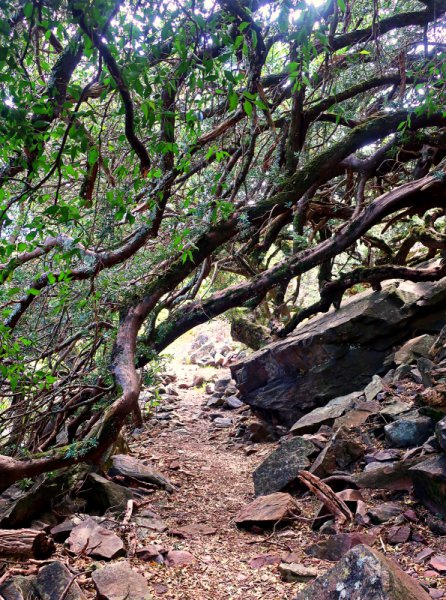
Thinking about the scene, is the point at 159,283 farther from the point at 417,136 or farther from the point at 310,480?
the point at 417,136

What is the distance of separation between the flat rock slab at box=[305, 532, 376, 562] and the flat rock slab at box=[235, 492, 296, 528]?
73 centimetres

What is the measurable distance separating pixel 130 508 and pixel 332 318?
4.80 meters

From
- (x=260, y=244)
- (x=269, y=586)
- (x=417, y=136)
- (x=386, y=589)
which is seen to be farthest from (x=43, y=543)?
(x=417, y=136)

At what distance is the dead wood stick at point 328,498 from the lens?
4.27 m

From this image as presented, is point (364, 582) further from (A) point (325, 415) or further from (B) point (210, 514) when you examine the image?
(A) point (325, 415)

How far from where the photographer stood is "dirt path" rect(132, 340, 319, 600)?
3396 millimetres

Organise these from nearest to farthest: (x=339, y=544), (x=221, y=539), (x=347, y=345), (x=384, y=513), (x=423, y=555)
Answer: (x=423, y=555), (x=339, y=544), (x=384, y=513), (x=221, y=539), (x=347, y=345)

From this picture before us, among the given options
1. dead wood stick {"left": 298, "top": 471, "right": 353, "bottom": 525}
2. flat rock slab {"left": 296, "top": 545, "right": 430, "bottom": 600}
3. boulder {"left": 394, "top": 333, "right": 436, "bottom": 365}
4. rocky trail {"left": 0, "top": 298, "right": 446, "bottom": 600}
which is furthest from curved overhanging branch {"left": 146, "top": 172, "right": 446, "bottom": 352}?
flat rock slab {"left": 296, "top": 545, "right": 430, "bottom": 600}

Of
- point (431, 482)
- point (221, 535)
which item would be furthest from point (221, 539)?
point (431, 482)

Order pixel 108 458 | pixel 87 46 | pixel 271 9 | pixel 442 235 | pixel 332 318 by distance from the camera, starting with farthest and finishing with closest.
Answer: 1. pixel 332 318
2. pixel 442 235
3. pixel 108 458
4. pixel 271 9
5. pixel 87 46

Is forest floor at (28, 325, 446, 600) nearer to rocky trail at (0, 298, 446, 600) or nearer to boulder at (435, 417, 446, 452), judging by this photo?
rocky trail at (0, 298, 446, 600)

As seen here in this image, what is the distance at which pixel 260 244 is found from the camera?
6.28 meters

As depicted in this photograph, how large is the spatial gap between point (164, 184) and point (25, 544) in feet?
9.13

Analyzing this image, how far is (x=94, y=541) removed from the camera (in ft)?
12.4
